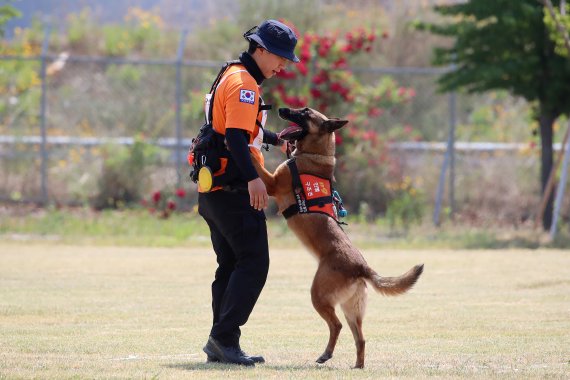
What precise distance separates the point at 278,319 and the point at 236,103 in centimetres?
301

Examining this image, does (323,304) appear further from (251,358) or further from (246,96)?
(246,96)

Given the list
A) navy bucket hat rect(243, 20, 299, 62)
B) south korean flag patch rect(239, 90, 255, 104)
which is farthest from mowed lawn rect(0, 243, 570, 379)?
navy bucket hat rect(243, 20, 299, 62)

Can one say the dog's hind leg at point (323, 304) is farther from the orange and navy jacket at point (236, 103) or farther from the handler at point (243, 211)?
the orange and navy jacket at point (236, 103)

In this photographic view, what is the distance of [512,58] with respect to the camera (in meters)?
15.5

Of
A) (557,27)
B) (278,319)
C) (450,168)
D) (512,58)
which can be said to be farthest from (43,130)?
(278,319)

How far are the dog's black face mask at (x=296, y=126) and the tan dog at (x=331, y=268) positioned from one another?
20 centimetres

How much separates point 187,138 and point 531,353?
13394 mm

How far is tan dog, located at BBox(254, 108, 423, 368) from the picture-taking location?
6.22 metres

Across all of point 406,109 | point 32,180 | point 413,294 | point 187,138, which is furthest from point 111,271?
point 406,109

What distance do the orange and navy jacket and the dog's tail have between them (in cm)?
113

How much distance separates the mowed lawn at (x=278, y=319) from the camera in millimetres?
6082

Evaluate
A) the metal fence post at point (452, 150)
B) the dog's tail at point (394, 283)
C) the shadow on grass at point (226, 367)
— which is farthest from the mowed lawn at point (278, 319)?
the metal fence post at point (452, 150)

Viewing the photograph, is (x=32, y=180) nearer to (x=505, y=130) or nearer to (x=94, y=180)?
(x=94, y=180)

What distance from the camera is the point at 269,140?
6.65 meters
